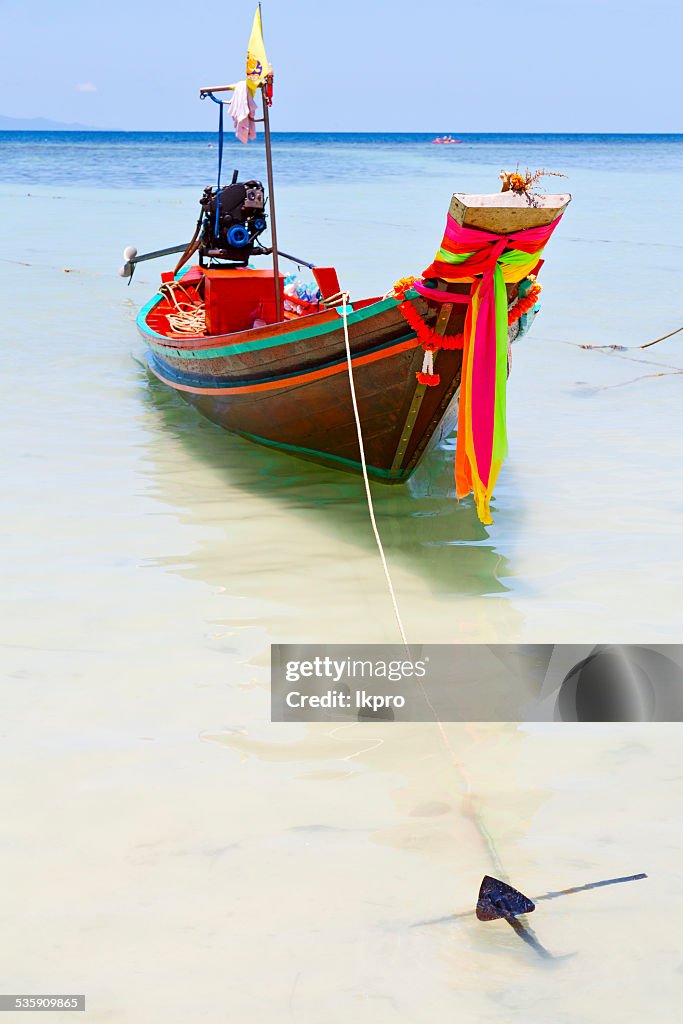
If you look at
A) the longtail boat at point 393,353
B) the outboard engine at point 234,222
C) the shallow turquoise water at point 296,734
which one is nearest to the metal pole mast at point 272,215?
the longtail boat at point 393,353

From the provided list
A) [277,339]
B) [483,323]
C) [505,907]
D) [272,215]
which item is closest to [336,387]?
[277,339]

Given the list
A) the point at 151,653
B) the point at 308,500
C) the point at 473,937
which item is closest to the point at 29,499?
the point at 308,500

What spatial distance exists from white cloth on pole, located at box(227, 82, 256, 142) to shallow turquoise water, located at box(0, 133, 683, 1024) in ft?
6.71

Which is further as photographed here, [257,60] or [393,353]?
[257,60]

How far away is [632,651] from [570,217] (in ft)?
76.7

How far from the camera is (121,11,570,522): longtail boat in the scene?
15.4 ft

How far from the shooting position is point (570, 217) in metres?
25.8

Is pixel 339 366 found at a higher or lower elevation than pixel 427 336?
lower

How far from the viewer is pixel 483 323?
16.0 feet

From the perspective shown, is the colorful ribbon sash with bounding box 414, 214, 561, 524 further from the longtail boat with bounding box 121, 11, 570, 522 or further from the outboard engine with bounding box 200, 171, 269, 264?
the outboard engine with bounding box 200, 171, 269, 264

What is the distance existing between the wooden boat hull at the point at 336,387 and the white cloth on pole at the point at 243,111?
52.4 inches

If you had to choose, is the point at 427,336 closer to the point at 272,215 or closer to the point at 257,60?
the point at 272,215

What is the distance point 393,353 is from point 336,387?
0.49 meters

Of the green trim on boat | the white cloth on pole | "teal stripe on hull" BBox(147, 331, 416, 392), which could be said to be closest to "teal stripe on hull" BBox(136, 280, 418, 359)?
the green trim on boat
